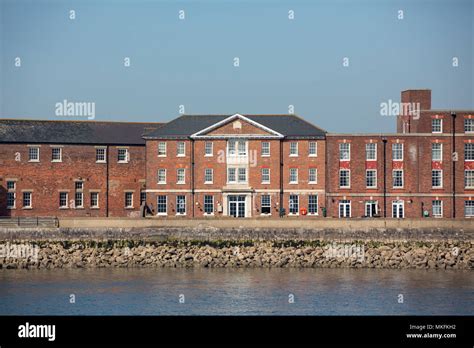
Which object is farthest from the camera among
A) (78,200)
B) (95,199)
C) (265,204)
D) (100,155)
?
(100,155)

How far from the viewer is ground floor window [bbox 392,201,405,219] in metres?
77.9

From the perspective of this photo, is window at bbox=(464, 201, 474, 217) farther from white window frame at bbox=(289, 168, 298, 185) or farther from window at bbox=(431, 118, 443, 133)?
white window frame at bbox=(289, 168, 298, 185)

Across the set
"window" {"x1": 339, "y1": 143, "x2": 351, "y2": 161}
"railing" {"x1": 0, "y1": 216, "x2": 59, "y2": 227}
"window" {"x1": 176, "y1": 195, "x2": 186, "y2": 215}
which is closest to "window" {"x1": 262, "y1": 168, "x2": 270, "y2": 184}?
"window" {"x1": 339, "y1": 143, "x2": 351, "y2": 161}

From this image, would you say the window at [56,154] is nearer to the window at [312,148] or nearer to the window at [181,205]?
the window at [181,205]

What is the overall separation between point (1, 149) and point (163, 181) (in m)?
13.4

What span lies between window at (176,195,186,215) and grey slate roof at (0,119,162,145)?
7009 mm

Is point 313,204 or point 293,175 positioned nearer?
point 313,204

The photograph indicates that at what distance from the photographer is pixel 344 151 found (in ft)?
257

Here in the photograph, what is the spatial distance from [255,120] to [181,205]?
29.9ft

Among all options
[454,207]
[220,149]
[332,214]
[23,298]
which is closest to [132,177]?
[220,149]

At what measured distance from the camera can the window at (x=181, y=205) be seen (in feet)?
260

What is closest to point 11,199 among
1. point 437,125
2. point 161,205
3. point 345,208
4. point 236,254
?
point 161,205

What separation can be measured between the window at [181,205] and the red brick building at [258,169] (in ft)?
0.26

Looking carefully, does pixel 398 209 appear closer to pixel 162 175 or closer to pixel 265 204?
pixel 265 204
